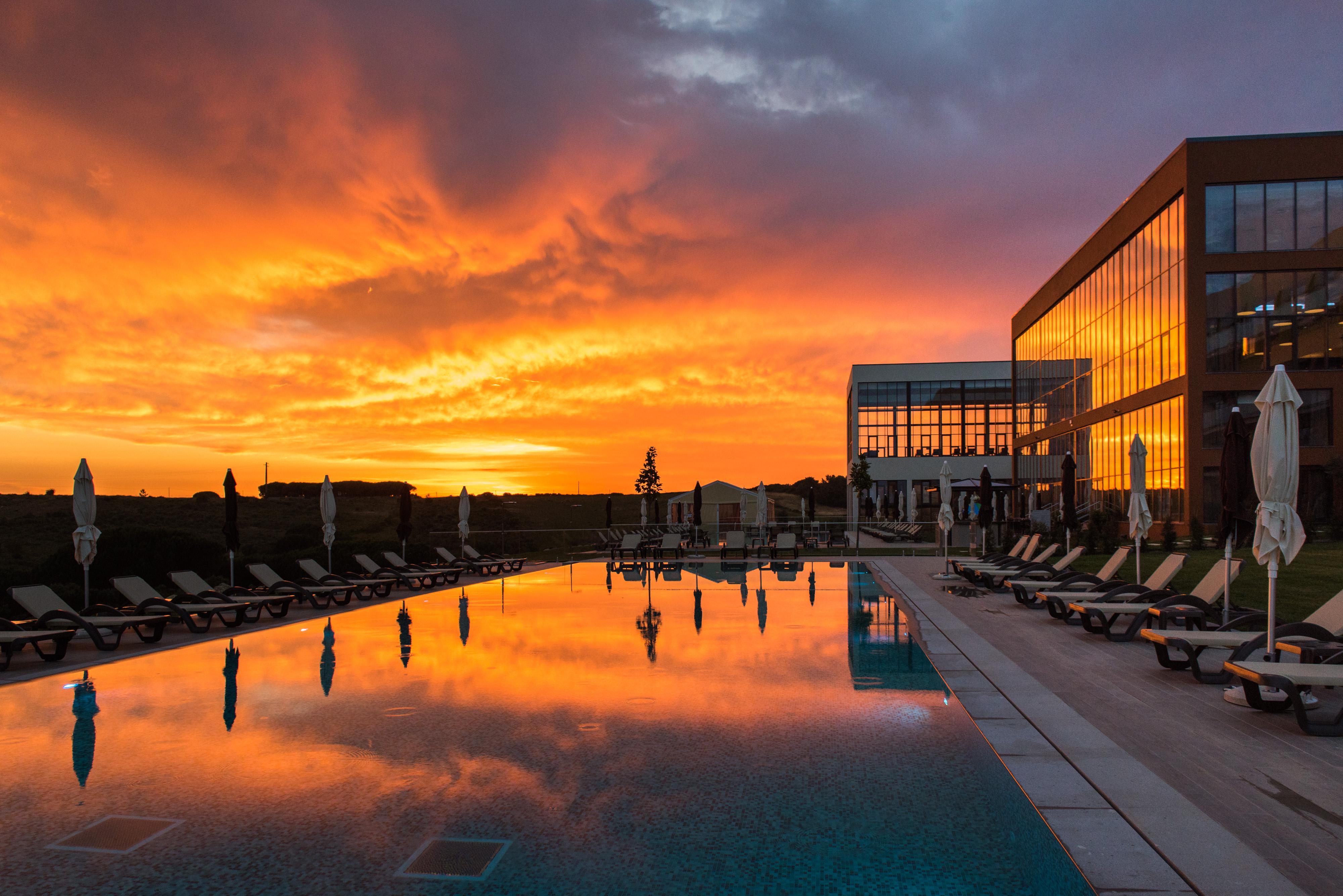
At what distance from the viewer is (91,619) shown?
371 inches

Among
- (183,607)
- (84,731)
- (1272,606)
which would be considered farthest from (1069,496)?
(84,731)

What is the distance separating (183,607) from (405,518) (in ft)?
28.2

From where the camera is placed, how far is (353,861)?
3.55 m

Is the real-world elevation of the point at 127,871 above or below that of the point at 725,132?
below

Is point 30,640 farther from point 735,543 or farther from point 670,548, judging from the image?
point 735,543

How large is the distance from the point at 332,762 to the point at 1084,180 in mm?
24735

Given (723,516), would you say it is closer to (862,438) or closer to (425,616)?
(862,438)

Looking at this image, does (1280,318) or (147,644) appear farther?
(1280,318)

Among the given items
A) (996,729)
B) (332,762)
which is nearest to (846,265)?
(996,729)

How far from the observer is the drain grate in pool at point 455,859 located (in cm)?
341

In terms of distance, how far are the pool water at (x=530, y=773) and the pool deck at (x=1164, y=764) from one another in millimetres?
244

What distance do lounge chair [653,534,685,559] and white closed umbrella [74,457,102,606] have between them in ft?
50.0

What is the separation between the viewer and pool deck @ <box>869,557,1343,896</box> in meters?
3.29

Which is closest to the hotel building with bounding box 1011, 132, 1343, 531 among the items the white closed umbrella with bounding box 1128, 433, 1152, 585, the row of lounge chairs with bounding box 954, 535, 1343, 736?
the white closed umbrella with bounding box 1128, 433, 1152, 585
